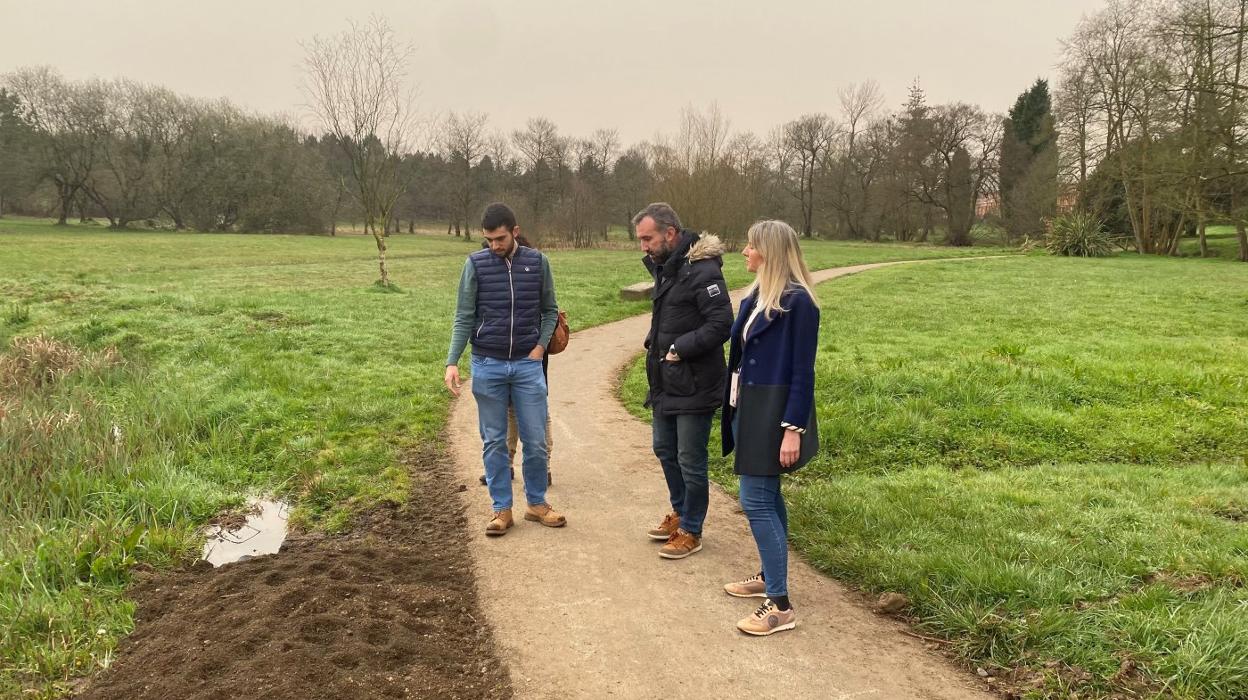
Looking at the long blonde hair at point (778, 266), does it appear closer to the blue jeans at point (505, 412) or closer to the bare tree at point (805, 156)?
the blue jeans at point (505, 412)

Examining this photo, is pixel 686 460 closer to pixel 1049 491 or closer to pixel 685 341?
pixel 685 341

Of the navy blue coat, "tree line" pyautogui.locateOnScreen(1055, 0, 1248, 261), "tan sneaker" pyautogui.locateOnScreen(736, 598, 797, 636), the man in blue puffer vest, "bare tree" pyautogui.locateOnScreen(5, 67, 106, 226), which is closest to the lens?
the navy blue coat

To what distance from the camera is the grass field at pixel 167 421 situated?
396 cm

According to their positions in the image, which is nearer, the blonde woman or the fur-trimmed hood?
the blonde woman

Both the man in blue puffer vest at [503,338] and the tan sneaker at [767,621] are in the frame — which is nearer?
the tan sneaker at [767,621]

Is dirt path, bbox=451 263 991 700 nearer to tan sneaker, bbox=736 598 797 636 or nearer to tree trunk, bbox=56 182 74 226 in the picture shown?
tan sneaker, bbox=736 598 797 636

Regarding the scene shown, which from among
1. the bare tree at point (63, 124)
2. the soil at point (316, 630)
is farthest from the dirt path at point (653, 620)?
the bare tree at point (63, 124)

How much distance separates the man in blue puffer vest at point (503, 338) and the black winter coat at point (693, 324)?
2.79 ft

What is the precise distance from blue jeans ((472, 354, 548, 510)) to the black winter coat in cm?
87

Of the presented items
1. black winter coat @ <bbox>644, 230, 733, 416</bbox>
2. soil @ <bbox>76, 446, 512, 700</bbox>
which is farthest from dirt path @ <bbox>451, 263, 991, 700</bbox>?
black winter coat @ <bbox>644, 230, 733, 416</bbox>

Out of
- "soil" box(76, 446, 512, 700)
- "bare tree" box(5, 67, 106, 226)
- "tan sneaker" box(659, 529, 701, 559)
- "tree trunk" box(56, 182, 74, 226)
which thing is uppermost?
"bare tree" box(5, 67, 106, 226)

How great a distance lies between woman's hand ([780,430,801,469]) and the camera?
10.8ft

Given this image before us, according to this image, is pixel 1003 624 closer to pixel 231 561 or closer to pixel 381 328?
pixel 231 561

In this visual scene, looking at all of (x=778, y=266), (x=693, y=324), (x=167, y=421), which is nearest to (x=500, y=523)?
(x=693, y=324)
